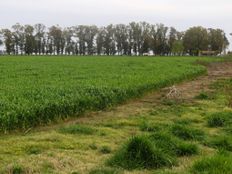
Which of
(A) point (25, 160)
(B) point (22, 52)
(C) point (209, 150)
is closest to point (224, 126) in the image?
(C) point (209, 150)

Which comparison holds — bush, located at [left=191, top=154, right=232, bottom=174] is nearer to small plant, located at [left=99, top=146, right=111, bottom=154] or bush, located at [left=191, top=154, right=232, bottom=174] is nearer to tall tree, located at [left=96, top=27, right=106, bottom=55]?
small plant, located at [left=99, top=146, right=111, bottom=154]

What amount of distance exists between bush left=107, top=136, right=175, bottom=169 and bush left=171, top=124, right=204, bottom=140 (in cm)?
212

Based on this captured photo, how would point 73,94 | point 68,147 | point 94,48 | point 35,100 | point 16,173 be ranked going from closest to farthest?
point 16,173 < point 68,147 < point 35,100 < point 73,94 < point 94,48

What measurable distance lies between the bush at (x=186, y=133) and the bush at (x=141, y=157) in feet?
6.94

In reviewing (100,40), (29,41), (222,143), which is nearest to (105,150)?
(222,143)

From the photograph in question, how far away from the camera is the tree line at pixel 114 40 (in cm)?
12650

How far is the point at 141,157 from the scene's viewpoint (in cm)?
752

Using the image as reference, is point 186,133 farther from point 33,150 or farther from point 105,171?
point 33,150

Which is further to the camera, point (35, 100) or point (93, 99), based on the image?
point (93, 99)

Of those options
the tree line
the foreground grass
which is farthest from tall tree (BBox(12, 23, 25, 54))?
the foreground grass

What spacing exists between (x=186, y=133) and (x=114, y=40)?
129926 millimetres

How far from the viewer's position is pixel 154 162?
745 cm

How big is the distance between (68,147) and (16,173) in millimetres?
2012

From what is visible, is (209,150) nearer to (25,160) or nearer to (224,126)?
(224,126)
